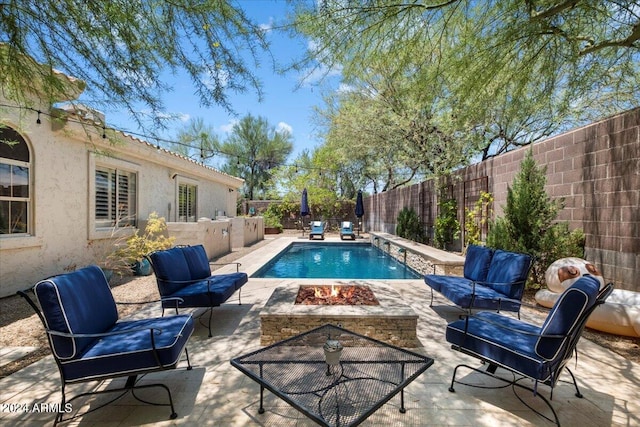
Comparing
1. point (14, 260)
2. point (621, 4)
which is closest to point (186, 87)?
point (14, 260)

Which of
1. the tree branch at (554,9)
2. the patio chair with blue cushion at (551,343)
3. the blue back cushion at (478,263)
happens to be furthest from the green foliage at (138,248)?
the tree branch at (554,9)

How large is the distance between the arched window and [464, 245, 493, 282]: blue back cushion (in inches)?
325

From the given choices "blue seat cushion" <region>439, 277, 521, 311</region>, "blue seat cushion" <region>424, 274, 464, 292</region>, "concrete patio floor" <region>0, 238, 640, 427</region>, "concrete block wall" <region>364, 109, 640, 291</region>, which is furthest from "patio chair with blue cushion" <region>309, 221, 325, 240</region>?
"concrete patio floor" <region>0, 238, 640, 427</region>

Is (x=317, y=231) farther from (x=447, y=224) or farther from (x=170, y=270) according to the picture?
(x=170, y=270)

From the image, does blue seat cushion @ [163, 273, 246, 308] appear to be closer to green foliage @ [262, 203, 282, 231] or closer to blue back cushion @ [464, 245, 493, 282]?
blue back cushion @ [464, 245, 493, 282]

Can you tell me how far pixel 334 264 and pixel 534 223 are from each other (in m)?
6.42

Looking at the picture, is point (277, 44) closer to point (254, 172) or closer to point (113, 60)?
point (113, 60)

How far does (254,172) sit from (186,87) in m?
23.4

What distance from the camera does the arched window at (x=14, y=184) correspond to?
A: 5621mm

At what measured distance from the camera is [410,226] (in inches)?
514

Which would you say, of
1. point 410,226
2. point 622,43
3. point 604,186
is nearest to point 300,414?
point 604,186

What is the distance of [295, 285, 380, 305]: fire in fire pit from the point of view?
4055mm

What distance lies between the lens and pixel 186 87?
Answer: 164 inches

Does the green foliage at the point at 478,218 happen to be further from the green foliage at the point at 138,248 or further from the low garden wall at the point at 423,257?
the green foliage at the point at 138,248
